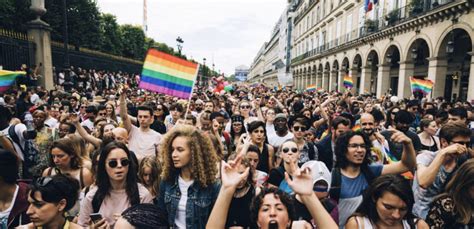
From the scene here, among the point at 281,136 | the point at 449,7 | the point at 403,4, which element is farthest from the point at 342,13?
the point at 281,136

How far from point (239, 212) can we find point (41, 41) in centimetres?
1410

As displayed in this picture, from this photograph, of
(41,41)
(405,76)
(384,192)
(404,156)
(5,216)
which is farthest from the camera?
(405,76)

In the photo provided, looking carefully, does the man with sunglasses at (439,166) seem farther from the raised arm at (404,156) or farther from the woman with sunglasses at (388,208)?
the woman with sunglasses at (388,208)

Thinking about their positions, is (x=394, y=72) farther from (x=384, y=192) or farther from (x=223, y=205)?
(x=223, y=205)

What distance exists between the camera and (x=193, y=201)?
9.02ft

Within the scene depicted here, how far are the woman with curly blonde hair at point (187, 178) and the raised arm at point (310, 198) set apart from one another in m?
0.84

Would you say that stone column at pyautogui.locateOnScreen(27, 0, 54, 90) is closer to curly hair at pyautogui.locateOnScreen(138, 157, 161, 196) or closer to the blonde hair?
curly hair at pyautogui.locateOnScreen(138, 157, 161, 196)

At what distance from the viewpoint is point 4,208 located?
106 inches

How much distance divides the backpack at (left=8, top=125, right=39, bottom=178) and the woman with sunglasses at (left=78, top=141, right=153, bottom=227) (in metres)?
2.62

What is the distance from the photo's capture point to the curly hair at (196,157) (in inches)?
113

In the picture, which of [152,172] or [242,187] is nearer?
[242,187]

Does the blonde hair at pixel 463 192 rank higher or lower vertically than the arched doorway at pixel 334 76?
lower

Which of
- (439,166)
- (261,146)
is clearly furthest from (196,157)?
(439,166)

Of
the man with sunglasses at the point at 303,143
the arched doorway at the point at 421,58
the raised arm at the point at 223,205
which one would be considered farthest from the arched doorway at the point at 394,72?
the raised arm at the point at 223,205
